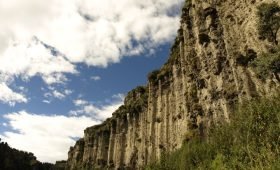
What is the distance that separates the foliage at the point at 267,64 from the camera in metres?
41.7

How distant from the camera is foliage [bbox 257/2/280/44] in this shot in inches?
1769

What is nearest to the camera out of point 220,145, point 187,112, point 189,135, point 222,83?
point 220,145

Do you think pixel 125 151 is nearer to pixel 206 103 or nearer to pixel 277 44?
pixel 206 103

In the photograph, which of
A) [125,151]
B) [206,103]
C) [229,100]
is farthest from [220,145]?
[125,151]

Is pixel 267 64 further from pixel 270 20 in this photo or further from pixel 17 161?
pixel 17 161

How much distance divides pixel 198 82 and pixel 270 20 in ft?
54.2

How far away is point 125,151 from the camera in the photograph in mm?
96250

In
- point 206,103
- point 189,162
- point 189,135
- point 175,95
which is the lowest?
point 189,162

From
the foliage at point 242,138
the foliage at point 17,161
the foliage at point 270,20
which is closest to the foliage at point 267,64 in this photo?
the foliage at point 270,20

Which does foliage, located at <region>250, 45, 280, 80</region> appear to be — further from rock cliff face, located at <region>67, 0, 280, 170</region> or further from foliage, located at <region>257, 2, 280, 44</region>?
foliage, located at <region>257, 2, 280, 44</region>

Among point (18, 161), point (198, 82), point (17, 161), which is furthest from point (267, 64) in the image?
point (18, 161)

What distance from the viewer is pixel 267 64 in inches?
1670

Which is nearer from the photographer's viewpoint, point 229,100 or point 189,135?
point 229,100

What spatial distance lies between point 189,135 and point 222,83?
10288 millimetres
